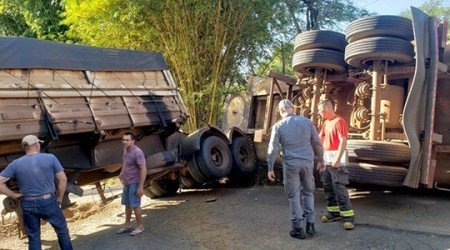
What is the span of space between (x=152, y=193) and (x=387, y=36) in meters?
4.81

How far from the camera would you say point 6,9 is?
13750 millimetres

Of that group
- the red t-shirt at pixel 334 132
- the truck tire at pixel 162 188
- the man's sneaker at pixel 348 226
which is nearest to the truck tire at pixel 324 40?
the red t-shirt at pixel 334 132

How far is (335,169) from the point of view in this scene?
5.03 m

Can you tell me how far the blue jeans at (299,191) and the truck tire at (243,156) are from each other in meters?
3.25

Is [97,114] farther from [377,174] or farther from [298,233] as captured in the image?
[377,174]

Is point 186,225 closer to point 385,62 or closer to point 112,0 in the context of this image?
point 385,62

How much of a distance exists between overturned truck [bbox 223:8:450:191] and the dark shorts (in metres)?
2.68

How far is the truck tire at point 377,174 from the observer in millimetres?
5066

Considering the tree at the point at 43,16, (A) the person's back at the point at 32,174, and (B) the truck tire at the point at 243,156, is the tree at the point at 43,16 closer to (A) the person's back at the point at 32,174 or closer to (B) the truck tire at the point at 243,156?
(B) the truck tire at the point at 243,156

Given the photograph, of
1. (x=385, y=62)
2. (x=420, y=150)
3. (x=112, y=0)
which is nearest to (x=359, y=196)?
(x=420, y=150)

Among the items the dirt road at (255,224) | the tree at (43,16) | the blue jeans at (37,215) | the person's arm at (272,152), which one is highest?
the tree at (43,16)

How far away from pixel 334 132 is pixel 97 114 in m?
2.99

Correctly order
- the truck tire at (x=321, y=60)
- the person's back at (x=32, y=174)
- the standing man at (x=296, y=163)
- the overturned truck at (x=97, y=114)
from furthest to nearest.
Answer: the truck tire at (x=321, y=60) < the overturned truck at (x=97, y=114) < the standing man at (x=296, y=163) < the person's back at (x=32, y=174)

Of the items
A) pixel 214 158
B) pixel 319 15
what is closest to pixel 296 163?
pixel 214 158
